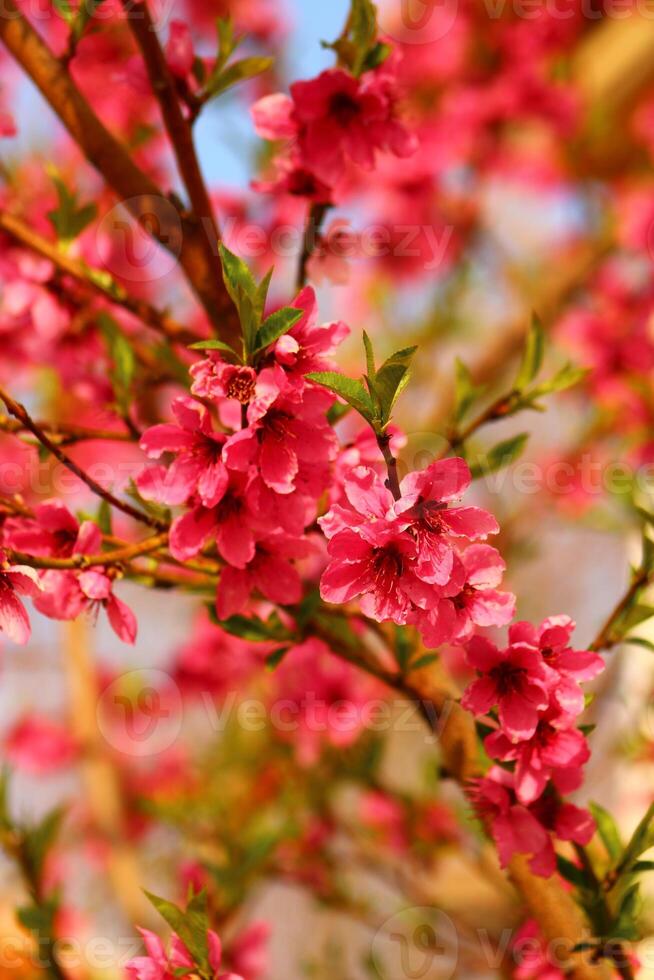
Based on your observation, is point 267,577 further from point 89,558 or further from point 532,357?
point 532,357

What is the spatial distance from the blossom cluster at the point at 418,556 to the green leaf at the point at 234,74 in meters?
0.44

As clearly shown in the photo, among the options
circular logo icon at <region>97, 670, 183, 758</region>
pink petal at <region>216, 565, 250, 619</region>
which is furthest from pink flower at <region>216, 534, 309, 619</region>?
circular logo icon at <region>97, 670, 183, 758</region>

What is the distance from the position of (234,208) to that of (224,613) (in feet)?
3.57

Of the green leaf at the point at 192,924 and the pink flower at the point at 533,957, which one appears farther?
the pink flower at the point at 533,957

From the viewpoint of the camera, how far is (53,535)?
60 cm

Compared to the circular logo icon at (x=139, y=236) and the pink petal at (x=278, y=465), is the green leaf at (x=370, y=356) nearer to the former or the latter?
the pink petal at (x=278, y=465)

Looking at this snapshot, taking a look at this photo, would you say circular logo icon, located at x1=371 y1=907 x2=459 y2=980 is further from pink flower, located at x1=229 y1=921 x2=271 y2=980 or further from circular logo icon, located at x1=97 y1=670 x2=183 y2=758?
circular logo icon, located at x1=97 y1=670 x2=183 y2=758

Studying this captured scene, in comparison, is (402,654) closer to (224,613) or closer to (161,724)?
(224,613)

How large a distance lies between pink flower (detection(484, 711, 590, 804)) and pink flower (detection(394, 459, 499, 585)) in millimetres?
135

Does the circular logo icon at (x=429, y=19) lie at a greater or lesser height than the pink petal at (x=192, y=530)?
greater

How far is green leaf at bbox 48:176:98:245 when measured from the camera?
32.5 inches

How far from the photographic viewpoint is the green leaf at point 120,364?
765 mm

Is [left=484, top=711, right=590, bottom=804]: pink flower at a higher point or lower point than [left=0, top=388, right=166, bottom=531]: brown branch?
lower

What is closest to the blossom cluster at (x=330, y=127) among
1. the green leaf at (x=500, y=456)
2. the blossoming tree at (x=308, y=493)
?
the blossoming tree at (x=308, y=493)
